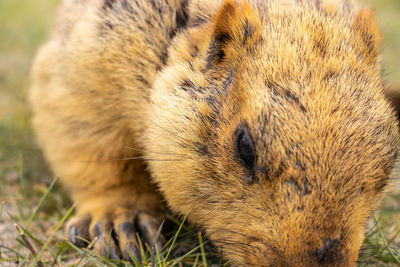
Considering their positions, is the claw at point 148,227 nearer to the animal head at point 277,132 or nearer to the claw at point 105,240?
the claw at point 105,240

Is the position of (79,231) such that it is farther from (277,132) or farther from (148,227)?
(277,132)

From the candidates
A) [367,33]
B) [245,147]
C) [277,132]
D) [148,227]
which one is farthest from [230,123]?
[148,227]

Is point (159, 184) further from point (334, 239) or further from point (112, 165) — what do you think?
point (334, 239)

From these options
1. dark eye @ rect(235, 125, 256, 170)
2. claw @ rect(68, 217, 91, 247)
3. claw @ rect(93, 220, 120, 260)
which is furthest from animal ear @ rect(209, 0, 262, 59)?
claw @ rect(68, 217, 91, 247)

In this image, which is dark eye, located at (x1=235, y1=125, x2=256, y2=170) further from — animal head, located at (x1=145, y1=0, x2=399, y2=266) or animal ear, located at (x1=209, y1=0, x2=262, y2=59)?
animal ear, located at (x1=209, y1=0, x2=262, y2=59)

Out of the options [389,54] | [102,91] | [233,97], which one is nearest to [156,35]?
[102,91]

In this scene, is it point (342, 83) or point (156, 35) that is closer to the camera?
point (342, 83)

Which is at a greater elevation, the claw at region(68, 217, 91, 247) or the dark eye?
the dark eye

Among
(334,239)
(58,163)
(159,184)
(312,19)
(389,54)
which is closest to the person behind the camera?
(334,239)
